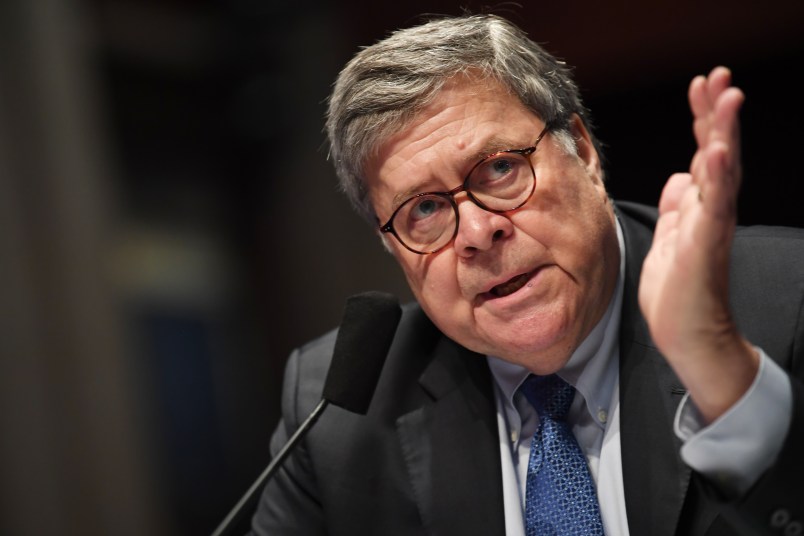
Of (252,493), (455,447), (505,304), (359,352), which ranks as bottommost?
(455,447)

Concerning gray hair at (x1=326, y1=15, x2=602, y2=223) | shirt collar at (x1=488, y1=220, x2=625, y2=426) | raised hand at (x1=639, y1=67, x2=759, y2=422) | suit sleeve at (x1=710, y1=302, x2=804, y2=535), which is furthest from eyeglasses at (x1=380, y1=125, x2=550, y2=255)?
suit sleeve at (x1=710, y1=302, x2=804, y2=535)

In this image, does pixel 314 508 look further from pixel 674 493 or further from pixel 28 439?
pixel 28 439

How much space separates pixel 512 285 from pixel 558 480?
1.23ft

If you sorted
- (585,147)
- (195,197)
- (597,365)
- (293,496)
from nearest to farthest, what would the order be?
1. (597,365)
2. (585,147)
3. (293,496)
4. (195,197)

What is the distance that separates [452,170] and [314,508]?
835 mm

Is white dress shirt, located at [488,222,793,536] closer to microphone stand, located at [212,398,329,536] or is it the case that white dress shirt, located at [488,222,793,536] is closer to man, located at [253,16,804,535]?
man, located at [253,16,804,535]

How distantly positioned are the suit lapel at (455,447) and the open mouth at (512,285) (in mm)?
309

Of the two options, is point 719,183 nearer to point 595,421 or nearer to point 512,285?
point 512,285

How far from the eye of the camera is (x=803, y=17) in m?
2.60

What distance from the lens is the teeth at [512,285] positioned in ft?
5.20

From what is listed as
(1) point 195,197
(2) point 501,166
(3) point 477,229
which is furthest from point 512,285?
(1) point 195,197

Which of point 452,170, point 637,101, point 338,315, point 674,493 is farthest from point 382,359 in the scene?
point 338,315

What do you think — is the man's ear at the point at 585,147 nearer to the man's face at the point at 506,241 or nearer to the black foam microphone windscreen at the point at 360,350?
the man's face at the point at 506,241

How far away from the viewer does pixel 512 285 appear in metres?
1.59
